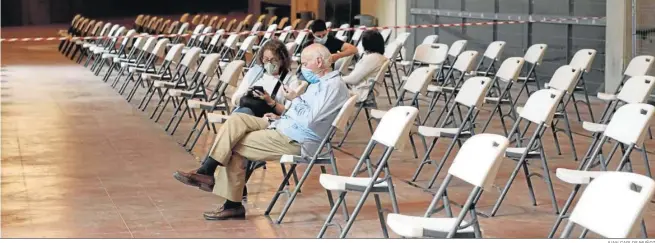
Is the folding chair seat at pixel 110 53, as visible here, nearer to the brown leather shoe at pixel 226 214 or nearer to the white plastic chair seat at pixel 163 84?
the white plastic chair seat at pixel 163 84

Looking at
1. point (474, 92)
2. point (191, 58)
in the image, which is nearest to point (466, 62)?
point (191, 58)

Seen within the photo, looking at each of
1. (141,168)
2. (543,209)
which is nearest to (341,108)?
(543,209)

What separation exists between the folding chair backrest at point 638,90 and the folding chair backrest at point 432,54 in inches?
160

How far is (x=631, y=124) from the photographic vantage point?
6320 mm

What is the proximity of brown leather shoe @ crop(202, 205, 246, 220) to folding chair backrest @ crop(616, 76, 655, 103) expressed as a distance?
2889 millimetres

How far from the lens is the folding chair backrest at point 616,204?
4203mm

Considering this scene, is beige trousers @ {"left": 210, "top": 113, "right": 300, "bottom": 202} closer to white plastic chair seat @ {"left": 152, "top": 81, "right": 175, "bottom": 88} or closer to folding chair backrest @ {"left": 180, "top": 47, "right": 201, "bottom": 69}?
folding chair backrest @ {"left": 180, "top": 47, "right": 201, "bottom": 69}

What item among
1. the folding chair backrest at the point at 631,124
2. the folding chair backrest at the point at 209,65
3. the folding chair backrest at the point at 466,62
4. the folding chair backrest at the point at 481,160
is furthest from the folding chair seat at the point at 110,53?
the folding chair backrest at the point at 481,160

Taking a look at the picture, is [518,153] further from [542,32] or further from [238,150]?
[542,32]

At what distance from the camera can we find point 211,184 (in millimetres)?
7078

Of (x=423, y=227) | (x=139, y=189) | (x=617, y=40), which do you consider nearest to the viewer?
(x=423, y=227)

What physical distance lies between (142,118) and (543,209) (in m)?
5.81

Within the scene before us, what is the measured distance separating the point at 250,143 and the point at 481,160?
213 centimetres

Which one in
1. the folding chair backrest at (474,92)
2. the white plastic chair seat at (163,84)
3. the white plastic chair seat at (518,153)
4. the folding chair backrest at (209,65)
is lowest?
the white plastic chair seat at (163,84)
